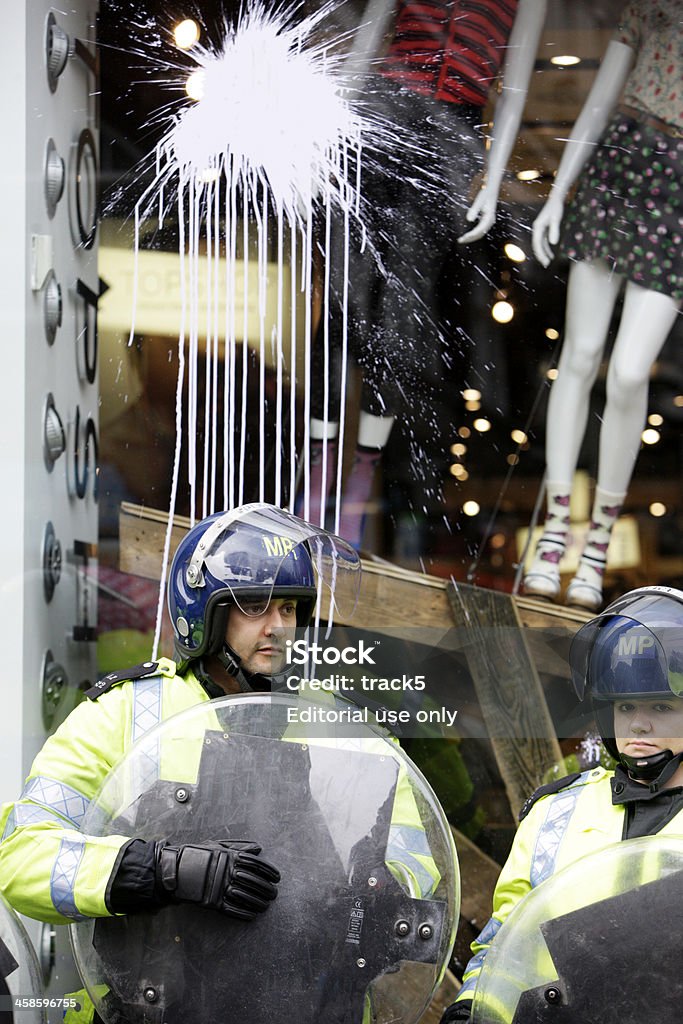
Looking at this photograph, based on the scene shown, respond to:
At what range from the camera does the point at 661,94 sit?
12.1 feet

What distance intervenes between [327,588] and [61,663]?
2.50 feet

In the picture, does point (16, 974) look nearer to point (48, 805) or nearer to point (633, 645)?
point (48, 805)

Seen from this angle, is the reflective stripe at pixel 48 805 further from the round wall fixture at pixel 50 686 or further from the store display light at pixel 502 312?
the store display light at pixel 502 312

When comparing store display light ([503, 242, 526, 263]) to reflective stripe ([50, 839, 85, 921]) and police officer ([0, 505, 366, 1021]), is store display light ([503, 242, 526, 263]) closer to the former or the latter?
police officer ([0, 505, 366, 1021])

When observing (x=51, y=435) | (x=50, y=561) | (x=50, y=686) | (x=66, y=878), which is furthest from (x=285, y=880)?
(x=51, y=435)

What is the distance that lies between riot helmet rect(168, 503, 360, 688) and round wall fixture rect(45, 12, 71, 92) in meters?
1.35

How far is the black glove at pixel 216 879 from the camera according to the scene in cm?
248

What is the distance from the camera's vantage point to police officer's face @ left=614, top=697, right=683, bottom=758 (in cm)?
277

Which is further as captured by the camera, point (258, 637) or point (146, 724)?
point (258, 637)

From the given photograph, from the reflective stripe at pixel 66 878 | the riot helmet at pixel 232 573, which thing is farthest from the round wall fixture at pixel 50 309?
the reflective stripe at pixel 66 878

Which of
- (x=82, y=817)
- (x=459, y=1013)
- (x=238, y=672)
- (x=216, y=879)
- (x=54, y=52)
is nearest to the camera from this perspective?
(x=216, y=879)

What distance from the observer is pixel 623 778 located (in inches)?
→ 110

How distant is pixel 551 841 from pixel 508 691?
914mm

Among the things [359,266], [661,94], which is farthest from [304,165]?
[661,94]
